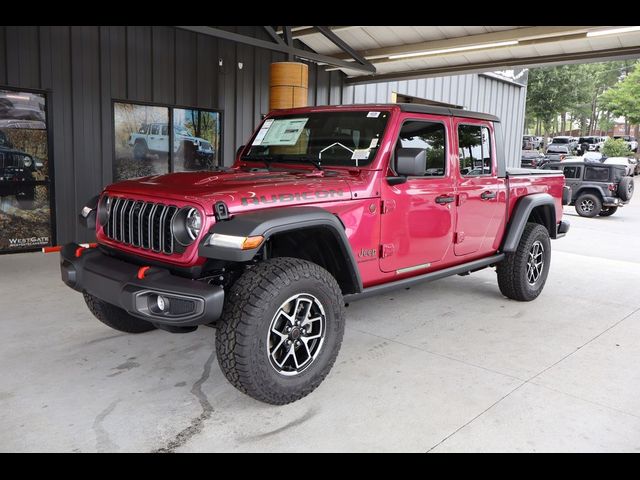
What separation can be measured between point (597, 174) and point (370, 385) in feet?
40.0

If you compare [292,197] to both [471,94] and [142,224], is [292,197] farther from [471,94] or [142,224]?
[471,94]

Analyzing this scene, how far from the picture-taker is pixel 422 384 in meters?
3.54

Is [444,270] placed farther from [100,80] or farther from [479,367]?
[100,80]

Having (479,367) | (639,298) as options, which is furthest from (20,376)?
→ (639,298)

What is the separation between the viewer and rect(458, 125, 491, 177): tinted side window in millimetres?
4609

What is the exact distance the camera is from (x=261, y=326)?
2.96 metres

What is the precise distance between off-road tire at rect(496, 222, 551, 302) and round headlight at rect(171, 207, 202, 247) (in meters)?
3.35

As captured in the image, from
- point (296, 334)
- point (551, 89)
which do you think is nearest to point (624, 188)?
point (296, 334)

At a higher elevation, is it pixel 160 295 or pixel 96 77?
pixel 96 77

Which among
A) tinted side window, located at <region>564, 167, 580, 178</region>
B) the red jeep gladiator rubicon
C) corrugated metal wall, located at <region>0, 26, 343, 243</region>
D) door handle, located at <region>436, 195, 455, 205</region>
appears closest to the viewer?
the red jeep gladiator rubicon

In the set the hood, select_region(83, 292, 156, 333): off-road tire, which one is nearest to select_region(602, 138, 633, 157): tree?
the hood

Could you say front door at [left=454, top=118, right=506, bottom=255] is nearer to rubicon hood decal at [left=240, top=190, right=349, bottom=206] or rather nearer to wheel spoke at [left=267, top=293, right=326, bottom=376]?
rubicon hood decal at [left=240, top=190, right=349, bottom=206]

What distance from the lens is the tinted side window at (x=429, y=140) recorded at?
4074 millimetres
